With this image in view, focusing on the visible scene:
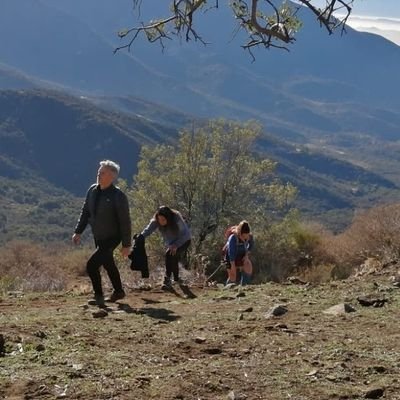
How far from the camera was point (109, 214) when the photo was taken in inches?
Result: 331

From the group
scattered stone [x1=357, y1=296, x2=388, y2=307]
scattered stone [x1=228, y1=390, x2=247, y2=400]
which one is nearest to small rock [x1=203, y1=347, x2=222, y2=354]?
scattered stone [x1=228, y1=390, x2=247, y2=400]

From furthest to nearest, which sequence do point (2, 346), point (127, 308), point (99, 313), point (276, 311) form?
point (127, 308)
point (99, 313)
point (276, 311)
point (2, 346)

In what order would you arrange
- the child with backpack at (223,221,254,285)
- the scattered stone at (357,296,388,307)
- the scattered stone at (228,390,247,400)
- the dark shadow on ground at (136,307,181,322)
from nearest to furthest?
the scattered stone at (228,390,247,400)
the dark shadow on ground at (136,307,181,322)
the scattered stone at (357,296,388,307)
the child with backpack at (223,221,254,285)

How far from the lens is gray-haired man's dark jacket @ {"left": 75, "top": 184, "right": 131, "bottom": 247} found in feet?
27.3

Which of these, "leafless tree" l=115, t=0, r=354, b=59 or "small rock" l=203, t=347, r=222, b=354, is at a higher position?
"leafless tree" l=115, t=0, r=354, b=59

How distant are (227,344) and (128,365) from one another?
1.03 metres

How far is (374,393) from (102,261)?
15.9 feet

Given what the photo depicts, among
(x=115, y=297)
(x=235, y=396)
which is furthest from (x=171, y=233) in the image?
(x=235, y=396)

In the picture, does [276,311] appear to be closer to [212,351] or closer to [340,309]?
[340,309]

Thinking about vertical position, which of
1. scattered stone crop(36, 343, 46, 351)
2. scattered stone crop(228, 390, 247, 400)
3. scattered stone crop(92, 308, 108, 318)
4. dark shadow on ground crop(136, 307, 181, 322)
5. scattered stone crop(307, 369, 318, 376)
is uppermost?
scattered stone crop(307, 369, 318, 376)

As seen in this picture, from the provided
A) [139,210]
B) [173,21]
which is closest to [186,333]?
[173,21]

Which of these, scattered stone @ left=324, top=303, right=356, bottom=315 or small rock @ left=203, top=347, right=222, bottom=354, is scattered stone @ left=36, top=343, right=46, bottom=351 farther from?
scattered stone @ left=324, top=303, right=356, bottom=315

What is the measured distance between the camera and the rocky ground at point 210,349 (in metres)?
4.46

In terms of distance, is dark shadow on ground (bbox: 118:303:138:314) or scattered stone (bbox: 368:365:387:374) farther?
dark shadow on ground (bbox: 118:303:138:314)
